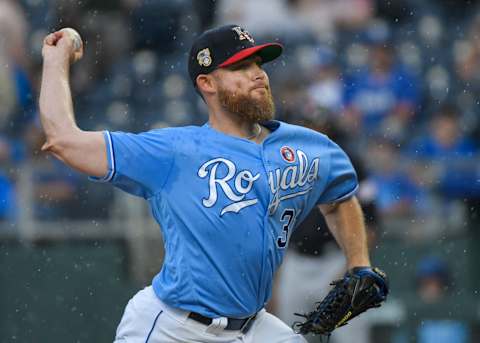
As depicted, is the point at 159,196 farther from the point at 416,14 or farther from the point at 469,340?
the point at 416,14

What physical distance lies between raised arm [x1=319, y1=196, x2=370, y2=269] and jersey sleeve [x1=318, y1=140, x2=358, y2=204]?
2.6 inches

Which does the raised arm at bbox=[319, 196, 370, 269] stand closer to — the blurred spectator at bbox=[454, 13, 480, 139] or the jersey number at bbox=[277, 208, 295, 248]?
the jersey number at bbox=[277, 208, 295, 248]

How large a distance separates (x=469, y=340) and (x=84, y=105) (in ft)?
13.8

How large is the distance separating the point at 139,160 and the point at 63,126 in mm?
336

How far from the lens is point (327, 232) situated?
25.3ft

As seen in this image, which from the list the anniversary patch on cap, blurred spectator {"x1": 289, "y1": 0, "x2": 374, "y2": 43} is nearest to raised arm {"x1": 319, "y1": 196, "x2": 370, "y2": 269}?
the anniversary patch on cap

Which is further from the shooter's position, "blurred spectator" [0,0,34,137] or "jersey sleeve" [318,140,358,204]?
"blurred spectator" [0,0,34,137]

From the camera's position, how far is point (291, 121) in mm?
7516

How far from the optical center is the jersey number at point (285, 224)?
445cm

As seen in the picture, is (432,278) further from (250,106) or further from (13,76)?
(250,106)

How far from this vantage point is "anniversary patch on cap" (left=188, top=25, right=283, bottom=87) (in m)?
4.45

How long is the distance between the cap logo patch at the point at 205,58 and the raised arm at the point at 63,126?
1.89ft

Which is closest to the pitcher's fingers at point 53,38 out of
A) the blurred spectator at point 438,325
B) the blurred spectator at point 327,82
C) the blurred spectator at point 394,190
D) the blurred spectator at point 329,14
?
the blurred spectator at point 438,325

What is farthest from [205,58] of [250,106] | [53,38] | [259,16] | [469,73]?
[469,73]
